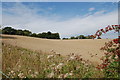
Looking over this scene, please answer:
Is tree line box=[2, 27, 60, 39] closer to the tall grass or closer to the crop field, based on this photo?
the crop field

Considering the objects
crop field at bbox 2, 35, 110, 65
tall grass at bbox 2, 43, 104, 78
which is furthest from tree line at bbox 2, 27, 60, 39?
tall grass at bbox 2, 43, 104, 78

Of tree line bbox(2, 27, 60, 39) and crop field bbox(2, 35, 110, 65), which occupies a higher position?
tree line bbox(2, 27, 60, 39)

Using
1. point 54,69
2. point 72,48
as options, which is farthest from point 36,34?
point 54,69

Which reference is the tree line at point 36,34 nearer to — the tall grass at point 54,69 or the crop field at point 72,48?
the crop field at point 72,48

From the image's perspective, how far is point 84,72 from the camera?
3.80 m

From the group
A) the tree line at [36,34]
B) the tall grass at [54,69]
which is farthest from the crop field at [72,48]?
the tree line at [36,34]

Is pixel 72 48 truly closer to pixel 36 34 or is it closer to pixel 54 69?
pixel 54 69

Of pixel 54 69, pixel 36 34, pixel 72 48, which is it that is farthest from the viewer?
pixel 36 34

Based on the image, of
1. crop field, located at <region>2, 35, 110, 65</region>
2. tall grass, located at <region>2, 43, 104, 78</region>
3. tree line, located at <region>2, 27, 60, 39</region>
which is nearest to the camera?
tall grass, located at <region>2, 43, 104, 78</region>

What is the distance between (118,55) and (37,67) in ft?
6.92

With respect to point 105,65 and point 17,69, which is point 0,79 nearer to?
point 17,69

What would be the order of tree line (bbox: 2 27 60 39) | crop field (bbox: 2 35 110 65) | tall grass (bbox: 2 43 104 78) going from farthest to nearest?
1. tree line (bbox: 2 27 60 39)
2. crop field (bbox: 2 35 110 65)
3. tall grass (bbox: 2 43 104 78)

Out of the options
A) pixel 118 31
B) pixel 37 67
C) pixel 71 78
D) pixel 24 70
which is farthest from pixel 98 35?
pixel 24 70

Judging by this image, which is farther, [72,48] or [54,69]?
[72,48]
